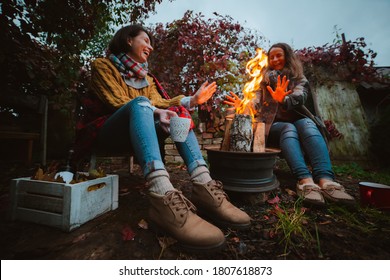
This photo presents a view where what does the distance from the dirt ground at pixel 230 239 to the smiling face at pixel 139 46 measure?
4.58 ft

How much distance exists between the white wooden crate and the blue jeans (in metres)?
1.74

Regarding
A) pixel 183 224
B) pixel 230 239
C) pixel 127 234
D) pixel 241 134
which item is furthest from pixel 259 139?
pixel 127 234

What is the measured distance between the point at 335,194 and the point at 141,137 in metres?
1.64

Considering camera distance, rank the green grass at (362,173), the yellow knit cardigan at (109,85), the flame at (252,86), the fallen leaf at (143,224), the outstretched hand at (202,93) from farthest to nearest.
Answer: the green grass at (362,173), the flame at (252,86), the outstretched hand at (202,93), the yellow knit cardigan at (109,85), the fallen leaf at (143,224)

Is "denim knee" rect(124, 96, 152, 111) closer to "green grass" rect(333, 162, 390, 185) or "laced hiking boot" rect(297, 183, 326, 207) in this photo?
"laced hiking boot" rect(297, 183, 326, 207)

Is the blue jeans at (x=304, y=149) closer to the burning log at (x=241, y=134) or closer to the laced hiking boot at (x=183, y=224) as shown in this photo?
the burning log at (x=241, y=134)

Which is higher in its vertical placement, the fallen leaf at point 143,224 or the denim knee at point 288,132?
the denim knee at point 288,132

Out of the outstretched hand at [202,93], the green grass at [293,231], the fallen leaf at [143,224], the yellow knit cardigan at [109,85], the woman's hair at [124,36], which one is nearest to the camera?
the green grass at [293,231]

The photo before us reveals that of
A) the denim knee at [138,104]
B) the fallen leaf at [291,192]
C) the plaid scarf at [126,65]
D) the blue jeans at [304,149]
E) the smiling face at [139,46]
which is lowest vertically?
the fallen leaf at [291,192]

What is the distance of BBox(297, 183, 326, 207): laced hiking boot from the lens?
4.92ft

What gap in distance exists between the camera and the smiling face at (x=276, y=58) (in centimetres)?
231

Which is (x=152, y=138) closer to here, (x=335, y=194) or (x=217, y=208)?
(x=217, y=208)

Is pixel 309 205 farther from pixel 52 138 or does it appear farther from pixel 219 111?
pixel 52 138

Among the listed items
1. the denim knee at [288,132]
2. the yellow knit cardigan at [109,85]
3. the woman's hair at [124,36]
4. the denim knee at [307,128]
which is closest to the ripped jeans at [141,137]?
the yellow knit cardigan at [109,85]
